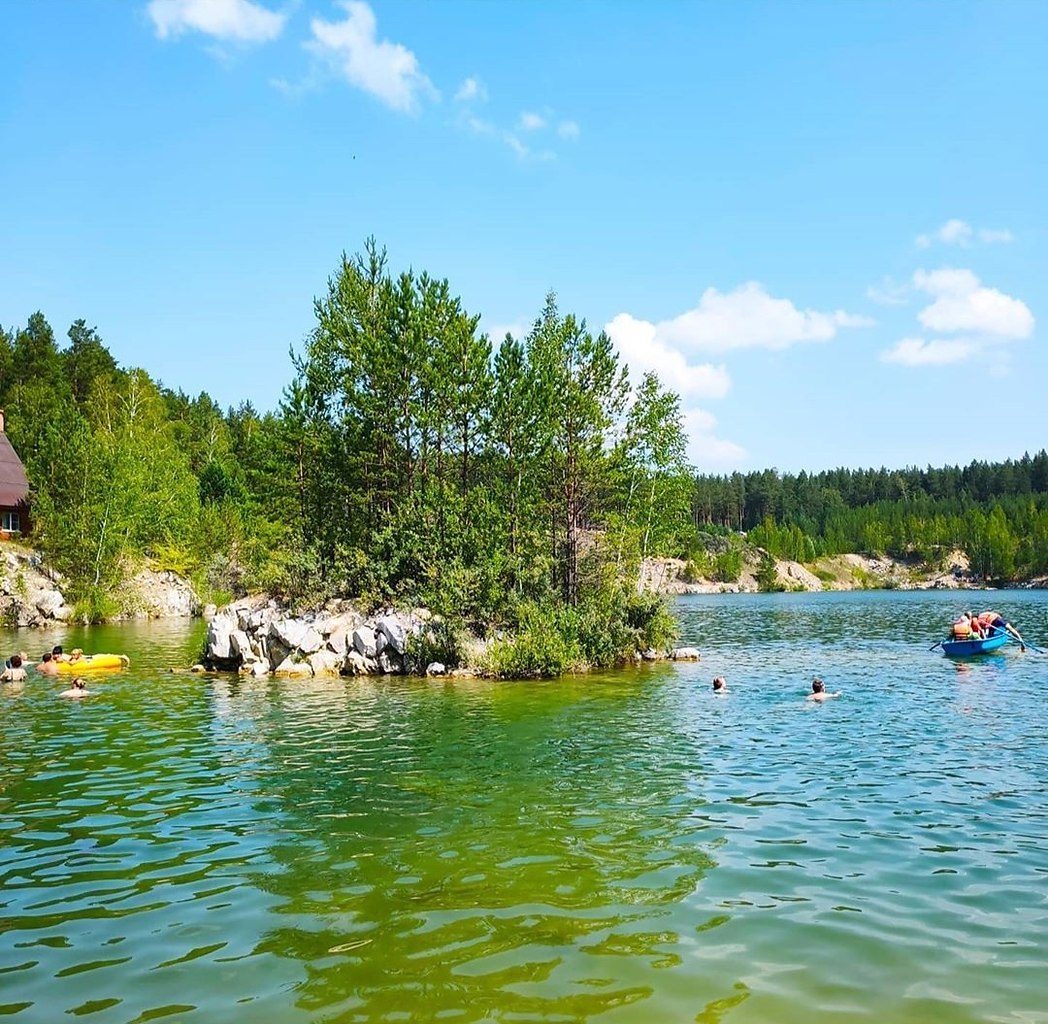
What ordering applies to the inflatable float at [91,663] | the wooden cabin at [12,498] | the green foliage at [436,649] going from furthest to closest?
the wooden cabin at [12,498], the inflatable float at [91,663], the green foliage at [436,649]

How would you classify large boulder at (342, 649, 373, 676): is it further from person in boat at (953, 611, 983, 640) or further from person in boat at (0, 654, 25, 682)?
person in boat at (953, 611, 983, 640)

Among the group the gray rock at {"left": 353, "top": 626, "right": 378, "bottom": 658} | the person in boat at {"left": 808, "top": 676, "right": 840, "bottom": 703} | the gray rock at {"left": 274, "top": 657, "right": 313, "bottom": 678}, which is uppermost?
the gray rock at {"left": 353, "top": 626, "right": 378, "bottom": 658}

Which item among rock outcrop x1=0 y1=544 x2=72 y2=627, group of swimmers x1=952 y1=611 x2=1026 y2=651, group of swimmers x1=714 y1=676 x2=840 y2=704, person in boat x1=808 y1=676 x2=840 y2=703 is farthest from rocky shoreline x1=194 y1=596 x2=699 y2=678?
rock outcrop x1=0 y1=544 x2=72 y2=627

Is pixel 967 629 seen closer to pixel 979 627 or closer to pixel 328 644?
pixel 979 627

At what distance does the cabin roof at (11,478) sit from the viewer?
8344 centimetres

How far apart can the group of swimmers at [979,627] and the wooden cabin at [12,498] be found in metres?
82.2

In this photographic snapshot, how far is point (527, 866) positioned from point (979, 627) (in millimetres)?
45924

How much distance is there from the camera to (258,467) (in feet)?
186

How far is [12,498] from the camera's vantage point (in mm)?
83750

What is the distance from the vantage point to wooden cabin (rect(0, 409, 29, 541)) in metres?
83.2

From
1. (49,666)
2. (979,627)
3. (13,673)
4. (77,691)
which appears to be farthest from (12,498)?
(979,627)

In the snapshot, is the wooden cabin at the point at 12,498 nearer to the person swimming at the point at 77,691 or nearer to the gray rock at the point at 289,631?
the gray rock at the point at 289,631

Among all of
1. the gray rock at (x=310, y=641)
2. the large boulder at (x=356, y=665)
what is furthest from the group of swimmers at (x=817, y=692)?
the gray rock at (x=310, y=641)

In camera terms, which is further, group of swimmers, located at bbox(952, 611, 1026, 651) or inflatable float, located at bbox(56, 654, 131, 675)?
group of swimmers, located at bbox(952, 611, 1026, 651)
